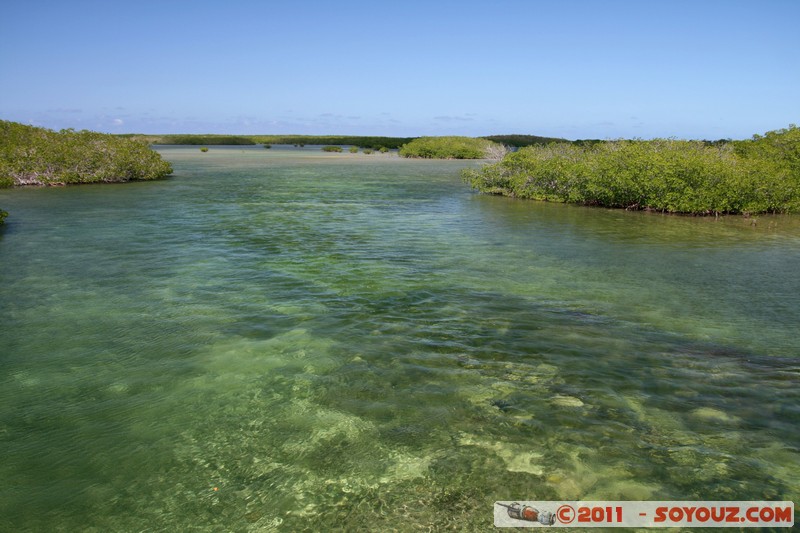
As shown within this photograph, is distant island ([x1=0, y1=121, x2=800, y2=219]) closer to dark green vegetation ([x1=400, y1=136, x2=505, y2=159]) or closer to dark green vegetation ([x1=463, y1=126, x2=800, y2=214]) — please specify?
dark green vegetation ([x1=463, y1=126, x2=800, y2=214])

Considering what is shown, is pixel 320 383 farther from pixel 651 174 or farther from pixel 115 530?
pixel 651 174

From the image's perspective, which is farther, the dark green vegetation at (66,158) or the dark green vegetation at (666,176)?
the dark green vegetation at (66,158)

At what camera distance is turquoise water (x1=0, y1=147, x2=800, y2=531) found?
195 inches

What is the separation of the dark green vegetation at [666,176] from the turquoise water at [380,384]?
8.25 m

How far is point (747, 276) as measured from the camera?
1312cm

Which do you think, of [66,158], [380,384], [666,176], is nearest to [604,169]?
[666,176]

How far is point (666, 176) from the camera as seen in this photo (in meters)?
23.8

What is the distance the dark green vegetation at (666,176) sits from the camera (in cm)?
2336

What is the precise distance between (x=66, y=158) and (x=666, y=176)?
111 ft

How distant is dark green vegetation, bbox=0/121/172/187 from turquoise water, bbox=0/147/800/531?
22254 mm

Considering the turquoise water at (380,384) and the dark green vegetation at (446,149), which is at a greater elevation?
the dark green vegetation at (446,149)

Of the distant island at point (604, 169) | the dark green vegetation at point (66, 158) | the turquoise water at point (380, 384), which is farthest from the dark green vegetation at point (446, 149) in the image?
the turquoise water at point (380, 384)

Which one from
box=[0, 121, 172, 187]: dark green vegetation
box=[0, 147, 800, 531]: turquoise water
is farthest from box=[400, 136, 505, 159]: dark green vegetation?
box=[0, 147, 800, 531]: turquoise water

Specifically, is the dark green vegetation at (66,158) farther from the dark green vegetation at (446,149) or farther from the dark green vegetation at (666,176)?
the dark green vegetation at (446,149)
